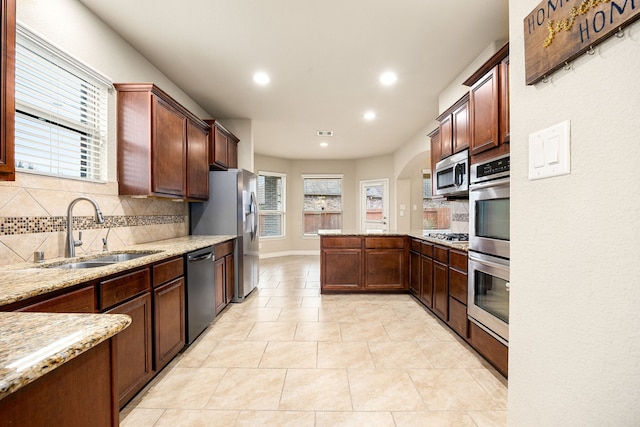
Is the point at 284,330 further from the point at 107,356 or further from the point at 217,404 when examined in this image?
the point at 107,356

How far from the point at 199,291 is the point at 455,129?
3055 millimetres

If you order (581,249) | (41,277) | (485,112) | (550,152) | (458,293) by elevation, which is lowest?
(458,293)

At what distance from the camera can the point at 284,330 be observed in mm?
2941

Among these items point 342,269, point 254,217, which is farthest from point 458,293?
point 254,217

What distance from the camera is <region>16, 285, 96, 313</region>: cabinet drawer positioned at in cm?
124

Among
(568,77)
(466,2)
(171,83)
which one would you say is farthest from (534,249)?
(171,83)

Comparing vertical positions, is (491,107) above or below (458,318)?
above

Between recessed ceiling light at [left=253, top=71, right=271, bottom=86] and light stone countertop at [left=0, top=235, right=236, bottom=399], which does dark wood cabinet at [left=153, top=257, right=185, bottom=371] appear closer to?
light stone countertop at [left=0, top=235, right=236, bottom=399]

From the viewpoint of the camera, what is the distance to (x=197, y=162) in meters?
3.42

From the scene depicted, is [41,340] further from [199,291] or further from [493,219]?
[493,219]

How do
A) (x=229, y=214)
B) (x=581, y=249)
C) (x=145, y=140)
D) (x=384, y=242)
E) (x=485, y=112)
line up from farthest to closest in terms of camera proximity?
(x=384, y=242) < (x=229, y=214) < (x=145, y=140) < (x=485, y=112) < (x=581, y=249)

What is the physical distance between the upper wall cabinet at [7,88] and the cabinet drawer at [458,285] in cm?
309

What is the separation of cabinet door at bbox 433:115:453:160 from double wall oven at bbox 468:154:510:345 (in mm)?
759

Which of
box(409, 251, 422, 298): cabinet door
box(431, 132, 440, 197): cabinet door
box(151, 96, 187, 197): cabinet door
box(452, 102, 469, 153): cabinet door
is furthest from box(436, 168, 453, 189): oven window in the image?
box(151, 96, 187, 197): cabinet door
